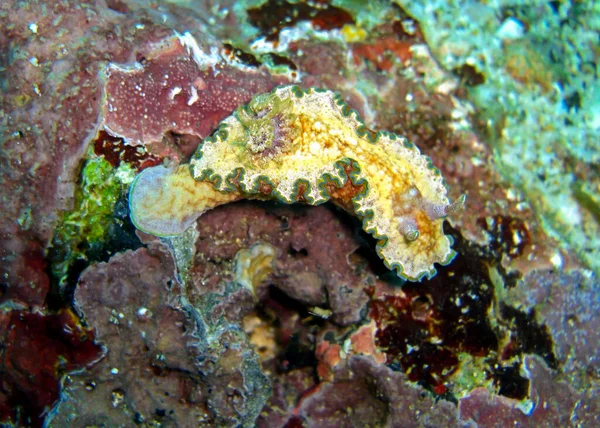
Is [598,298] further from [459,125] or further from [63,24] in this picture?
[63,24]

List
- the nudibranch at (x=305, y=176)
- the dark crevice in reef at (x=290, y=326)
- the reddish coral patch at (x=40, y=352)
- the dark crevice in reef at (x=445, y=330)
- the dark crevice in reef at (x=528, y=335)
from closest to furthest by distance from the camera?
the nudibranch at (x=305, y=176)
the reddish coral patch at (x=40, y=352)
the dark crevice in reef at (x=445, y=330)
the dark crevice in reef at (x=528, y=335)
the dark crevice in reef at (x=290, y=326)

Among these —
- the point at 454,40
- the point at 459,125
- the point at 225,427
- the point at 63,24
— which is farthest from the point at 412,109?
the point at 225,427

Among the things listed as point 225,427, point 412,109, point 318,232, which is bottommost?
point 225,427

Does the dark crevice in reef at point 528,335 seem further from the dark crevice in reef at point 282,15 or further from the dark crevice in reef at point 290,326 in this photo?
the dark crevice in reef at point 282,15

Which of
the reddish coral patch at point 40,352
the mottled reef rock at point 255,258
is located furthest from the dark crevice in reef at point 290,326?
the reddish coral patch at point 40,352

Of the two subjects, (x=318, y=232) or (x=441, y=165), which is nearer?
(x=318, y=232)

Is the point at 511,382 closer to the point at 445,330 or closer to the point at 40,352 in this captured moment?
the point at 445,330

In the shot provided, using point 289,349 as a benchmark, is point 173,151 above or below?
above
